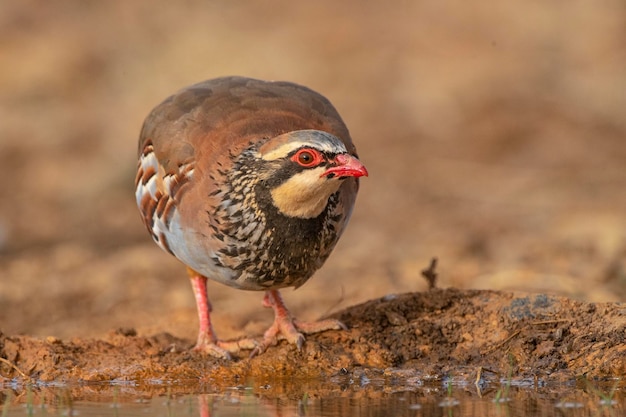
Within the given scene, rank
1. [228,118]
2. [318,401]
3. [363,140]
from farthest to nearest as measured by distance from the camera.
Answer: [363,140] → [228,118] → [318,401]

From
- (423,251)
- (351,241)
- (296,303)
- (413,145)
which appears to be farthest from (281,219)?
(413,145)

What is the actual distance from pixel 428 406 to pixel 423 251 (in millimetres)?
4606

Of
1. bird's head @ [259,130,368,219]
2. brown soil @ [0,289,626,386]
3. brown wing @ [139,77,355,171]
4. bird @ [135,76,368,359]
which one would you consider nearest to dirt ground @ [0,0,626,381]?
brown soil @ [0,289,626,386]

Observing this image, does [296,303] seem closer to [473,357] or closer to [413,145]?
[473,357]

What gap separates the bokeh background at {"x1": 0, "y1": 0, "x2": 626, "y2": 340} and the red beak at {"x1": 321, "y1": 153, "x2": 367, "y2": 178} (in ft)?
6.00

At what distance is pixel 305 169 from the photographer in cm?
536

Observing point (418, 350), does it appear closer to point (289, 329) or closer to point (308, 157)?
point (289, 329)

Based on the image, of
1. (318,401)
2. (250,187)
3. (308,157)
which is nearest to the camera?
(318,401)

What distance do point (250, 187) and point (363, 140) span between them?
24.0 ft

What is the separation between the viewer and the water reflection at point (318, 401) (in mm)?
4898

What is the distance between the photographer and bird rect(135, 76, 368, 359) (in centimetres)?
548

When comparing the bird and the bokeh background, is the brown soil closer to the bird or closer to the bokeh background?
the bird

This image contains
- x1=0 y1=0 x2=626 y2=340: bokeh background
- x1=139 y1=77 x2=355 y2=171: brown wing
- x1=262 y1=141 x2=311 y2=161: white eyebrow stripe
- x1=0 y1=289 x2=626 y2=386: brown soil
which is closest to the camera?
x1=262 y1=141 x2=311 y2=161: white eyebrow stripe

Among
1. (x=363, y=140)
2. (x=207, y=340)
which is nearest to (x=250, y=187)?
(x=207, y=340)
